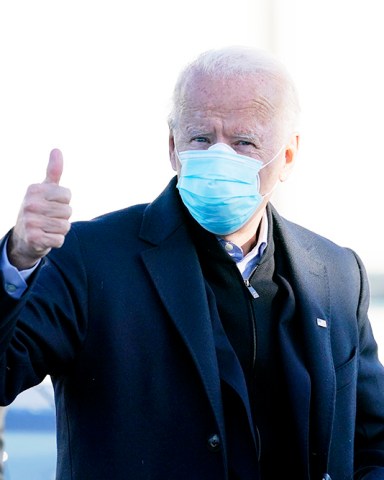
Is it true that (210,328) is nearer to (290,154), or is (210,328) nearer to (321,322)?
(321,322)

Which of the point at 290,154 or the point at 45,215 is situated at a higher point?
the point at 290,154

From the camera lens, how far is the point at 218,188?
109 inches

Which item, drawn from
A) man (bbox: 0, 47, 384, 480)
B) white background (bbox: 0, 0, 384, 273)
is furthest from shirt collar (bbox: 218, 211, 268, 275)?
white background (bbox: 0, 0, 384, 273)

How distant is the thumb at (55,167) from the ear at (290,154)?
1046mm

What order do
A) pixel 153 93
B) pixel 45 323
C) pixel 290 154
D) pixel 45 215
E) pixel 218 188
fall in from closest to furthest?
pixel 45 215 < pixel 45 323 < pixel 218 188 < pixel 290 154 < pixel 153 93

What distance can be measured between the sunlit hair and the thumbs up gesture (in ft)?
2.76

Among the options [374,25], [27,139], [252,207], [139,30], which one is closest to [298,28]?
[374,25]

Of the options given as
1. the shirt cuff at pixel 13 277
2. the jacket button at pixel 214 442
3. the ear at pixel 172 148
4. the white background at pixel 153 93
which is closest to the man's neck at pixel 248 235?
the ear at pixel 172 148

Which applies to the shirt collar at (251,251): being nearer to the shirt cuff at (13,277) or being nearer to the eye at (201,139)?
the eye at (201,139)

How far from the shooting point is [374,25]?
726 centimetres

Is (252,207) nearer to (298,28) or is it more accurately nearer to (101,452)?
(101,452)

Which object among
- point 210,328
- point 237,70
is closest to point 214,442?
point 210,328

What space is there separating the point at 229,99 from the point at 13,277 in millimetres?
932

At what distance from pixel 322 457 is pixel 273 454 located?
14 centimetres
